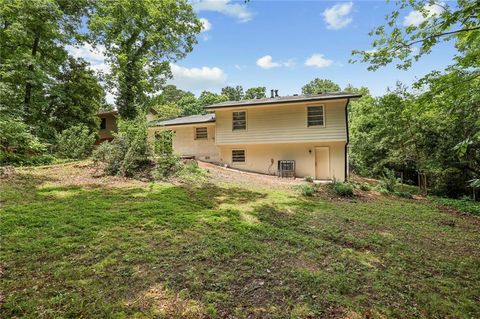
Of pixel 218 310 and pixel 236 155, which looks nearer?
pixel 218 310

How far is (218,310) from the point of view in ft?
10.1

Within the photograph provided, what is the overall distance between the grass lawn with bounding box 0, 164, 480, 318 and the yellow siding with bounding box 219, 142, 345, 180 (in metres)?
7.74

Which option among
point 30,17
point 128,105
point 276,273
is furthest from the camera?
point 128,105

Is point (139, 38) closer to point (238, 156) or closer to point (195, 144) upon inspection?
point (195, 144)

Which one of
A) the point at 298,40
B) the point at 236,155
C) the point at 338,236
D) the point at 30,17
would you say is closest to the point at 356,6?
the point at 298,40

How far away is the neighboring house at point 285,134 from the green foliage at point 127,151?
132 inches

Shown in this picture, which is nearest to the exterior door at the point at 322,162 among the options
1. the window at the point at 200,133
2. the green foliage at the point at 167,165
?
the window at the point at 200,133

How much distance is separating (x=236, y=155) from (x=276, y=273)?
13.3 m

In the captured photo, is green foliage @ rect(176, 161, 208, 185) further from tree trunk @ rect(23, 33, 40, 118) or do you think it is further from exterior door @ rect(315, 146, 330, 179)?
tree trunk @ rect(23, 33, 40, 118)

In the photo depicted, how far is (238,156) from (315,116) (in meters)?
5.27

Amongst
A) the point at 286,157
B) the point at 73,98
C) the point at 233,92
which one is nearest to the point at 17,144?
the point at 73,98

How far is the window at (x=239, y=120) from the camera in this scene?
16.2 meters

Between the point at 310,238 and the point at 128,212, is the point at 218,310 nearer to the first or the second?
the point at 310,238

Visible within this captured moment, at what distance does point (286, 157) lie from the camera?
52.3 ft
